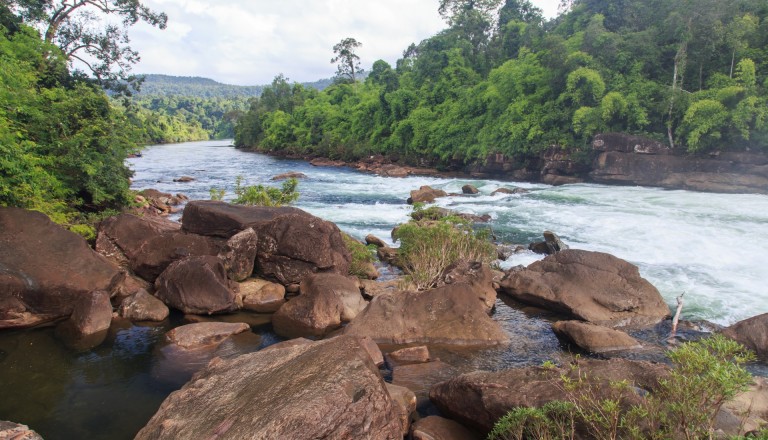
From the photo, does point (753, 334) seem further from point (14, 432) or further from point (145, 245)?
point (145, 245)

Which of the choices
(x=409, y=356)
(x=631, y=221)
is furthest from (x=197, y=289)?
(x=631, y=221)

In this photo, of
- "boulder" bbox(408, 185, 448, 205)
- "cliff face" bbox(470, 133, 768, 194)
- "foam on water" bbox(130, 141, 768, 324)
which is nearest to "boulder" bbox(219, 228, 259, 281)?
"foam on water" bbox(130, 141, 768, 324)

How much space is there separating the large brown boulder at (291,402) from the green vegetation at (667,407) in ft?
4.68

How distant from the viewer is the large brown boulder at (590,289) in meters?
9.70

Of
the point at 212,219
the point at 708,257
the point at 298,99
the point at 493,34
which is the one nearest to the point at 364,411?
the point at 212,219

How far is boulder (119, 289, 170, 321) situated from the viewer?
9331 millimetres

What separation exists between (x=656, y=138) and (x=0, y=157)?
31824 mm

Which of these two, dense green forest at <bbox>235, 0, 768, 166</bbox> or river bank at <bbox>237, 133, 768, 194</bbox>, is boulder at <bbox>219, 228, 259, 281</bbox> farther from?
dense green forest at <bbox>235, 0, 768, 166</bbox>

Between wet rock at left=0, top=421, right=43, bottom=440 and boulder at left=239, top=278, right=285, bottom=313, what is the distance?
218 inches

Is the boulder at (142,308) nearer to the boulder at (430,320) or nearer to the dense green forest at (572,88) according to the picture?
the boulder at (430,320)

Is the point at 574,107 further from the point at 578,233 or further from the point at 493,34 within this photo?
the point at 493,34

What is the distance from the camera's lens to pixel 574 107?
32344mm

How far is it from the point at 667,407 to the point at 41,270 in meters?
10.6

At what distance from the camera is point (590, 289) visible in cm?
1018
